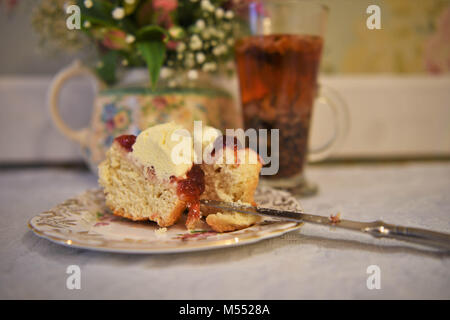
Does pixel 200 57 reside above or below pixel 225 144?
above

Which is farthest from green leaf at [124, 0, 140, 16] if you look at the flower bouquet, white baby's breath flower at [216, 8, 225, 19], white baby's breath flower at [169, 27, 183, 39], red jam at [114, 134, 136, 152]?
red jam at [114, 134, 136, 152]

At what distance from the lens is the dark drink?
898 mm

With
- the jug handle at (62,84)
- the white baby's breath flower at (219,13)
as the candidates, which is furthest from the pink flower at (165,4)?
the jug handle at (62,84)

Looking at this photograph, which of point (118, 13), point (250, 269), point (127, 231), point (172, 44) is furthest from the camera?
point (172, 44)

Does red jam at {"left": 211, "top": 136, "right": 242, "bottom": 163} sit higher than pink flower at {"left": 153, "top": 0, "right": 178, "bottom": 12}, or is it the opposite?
pink flower at {"left": 153, "top": 0, "right": 178, "bottom": 12}

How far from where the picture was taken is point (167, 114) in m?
0.96

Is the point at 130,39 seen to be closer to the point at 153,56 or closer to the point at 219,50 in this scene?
the point at 153,56

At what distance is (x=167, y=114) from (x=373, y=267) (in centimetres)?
65

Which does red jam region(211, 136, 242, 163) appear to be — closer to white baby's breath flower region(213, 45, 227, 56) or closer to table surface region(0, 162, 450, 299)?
table surface region(0, 162, 450, 299)

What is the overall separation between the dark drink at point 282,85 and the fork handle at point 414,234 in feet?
1.41

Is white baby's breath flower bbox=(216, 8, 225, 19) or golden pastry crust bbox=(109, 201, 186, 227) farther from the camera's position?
white baby's breath flower bbox=(216, 8, 225, 19)

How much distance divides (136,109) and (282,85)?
40 centimetres

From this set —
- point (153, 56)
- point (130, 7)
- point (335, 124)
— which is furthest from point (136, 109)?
point (335, 124)

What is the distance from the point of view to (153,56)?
0.88 meters
